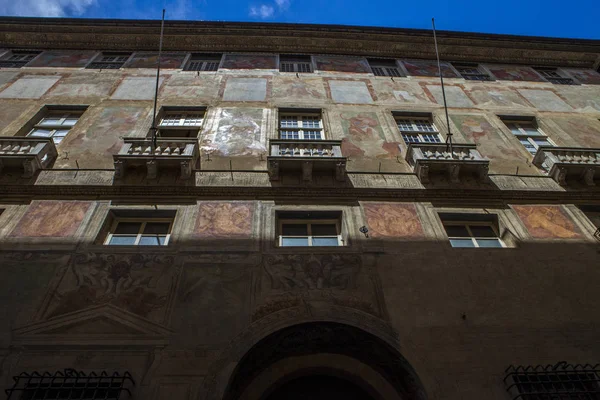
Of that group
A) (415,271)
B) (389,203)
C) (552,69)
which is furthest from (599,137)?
(415,271)

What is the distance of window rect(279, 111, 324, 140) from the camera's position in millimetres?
12031

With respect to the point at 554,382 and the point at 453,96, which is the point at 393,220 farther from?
the point at 453,96

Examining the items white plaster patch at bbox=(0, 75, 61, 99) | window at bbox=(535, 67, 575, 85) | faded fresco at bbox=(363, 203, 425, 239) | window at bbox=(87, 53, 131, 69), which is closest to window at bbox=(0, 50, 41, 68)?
white plaster patch at bbox=(0, 75, 61, 99)

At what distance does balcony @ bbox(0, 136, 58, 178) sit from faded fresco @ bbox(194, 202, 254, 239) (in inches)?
Answer: 160

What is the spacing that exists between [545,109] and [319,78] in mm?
8092

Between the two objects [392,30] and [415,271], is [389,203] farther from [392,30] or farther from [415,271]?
[392,30]

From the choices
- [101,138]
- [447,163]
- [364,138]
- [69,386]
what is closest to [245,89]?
[364,138]

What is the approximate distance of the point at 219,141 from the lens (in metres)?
11.1

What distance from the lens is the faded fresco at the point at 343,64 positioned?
Result: 1598 cm

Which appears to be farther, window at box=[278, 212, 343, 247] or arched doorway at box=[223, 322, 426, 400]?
window at box=[278, 212, 343, 247]

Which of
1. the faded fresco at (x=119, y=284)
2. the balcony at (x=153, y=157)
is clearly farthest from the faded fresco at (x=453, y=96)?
the faded fresco at (x=119, y=284)

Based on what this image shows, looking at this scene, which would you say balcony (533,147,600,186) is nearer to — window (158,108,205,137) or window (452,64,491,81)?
window (452,64,491,81)

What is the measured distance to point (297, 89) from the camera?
14188 mm

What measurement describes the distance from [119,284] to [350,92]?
1020 cm
